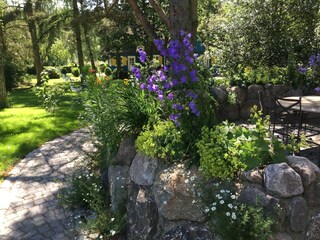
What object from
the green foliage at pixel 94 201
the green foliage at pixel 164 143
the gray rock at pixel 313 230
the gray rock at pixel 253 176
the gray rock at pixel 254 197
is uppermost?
the green foliage at pixel 164 143

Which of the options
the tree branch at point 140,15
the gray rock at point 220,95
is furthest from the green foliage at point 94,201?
the gray rock at point 220,95

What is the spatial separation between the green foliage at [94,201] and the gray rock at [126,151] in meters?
0.46

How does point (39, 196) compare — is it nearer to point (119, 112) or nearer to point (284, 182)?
point (119, 112)

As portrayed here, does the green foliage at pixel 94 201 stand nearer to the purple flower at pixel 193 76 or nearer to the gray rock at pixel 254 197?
the gray rock at pixel 254 197

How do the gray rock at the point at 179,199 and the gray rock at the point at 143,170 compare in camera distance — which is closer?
the gray rock at the point at 179,199

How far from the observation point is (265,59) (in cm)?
920

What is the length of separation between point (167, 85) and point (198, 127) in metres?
0.57

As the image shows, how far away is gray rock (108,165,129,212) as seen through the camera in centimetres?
347

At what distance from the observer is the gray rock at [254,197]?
7.88ft

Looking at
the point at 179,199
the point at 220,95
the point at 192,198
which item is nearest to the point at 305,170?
the point at 192,198

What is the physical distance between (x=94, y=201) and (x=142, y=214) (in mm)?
1075

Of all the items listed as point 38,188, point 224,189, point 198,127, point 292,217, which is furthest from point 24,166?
point 292,217

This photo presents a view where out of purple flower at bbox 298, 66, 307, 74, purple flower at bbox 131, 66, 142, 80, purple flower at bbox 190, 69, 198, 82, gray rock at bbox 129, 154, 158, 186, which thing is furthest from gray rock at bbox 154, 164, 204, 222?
purple flower at bbox 298, 66, 307, 74

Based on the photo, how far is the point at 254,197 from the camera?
96.4 inches
